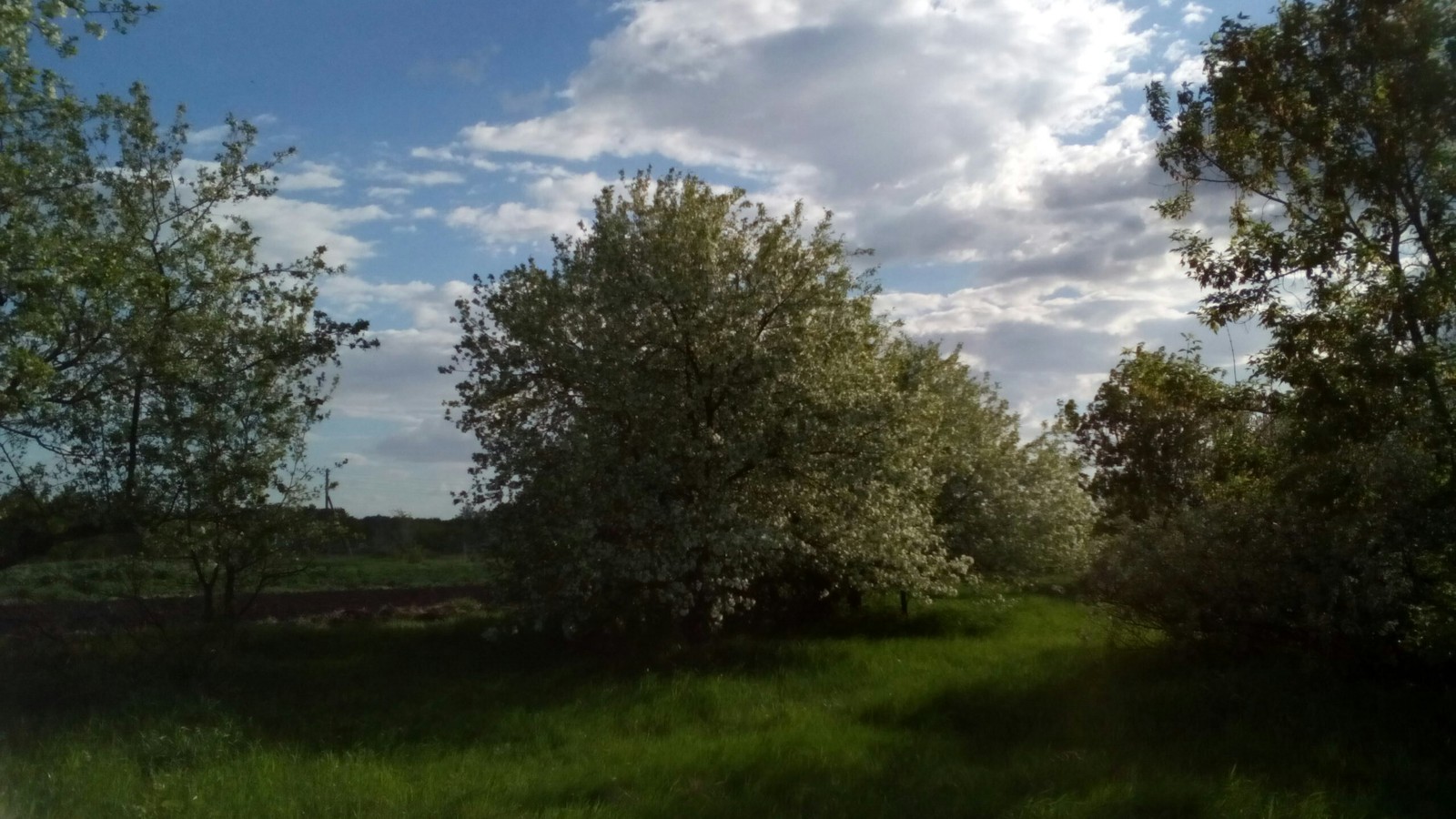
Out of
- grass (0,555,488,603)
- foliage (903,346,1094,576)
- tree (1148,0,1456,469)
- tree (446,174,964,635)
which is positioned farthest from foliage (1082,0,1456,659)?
grass (0,555,488,603)

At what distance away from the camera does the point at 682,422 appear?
16.7 m

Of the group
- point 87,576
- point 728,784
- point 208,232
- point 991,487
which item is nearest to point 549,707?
point 728,784

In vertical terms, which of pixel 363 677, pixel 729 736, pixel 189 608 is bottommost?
pixel 729 736

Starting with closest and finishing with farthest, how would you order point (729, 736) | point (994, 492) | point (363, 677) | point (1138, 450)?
point (729, 736)
point (363, 677)
point (994, 492)
point (1138, 450)

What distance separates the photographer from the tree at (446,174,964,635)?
16.1 m

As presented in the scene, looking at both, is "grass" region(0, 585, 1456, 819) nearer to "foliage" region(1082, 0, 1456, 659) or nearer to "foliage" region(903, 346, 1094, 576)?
"foliage" region(1082, 0, 1456, 659)

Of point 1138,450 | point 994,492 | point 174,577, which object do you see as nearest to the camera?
point 174,577

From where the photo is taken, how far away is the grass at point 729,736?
9148mm

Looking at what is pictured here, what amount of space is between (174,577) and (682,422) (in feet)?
35.0

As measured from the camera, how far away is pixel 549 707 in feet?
43.9

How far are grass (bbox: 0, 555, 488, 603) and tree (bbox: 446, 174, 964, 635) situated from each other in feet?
14.3

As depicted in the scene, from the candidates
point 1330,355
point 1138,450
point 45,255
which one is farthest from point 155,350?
point 1138,450

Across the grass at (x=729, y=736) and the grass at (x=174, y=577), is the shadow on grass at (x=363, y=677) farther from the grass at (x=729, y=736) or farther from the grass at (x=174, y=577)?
the grass at (x=174, y=577)

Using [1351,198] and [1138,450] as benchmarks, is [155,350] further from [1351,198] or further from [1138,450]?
[1138,450]
